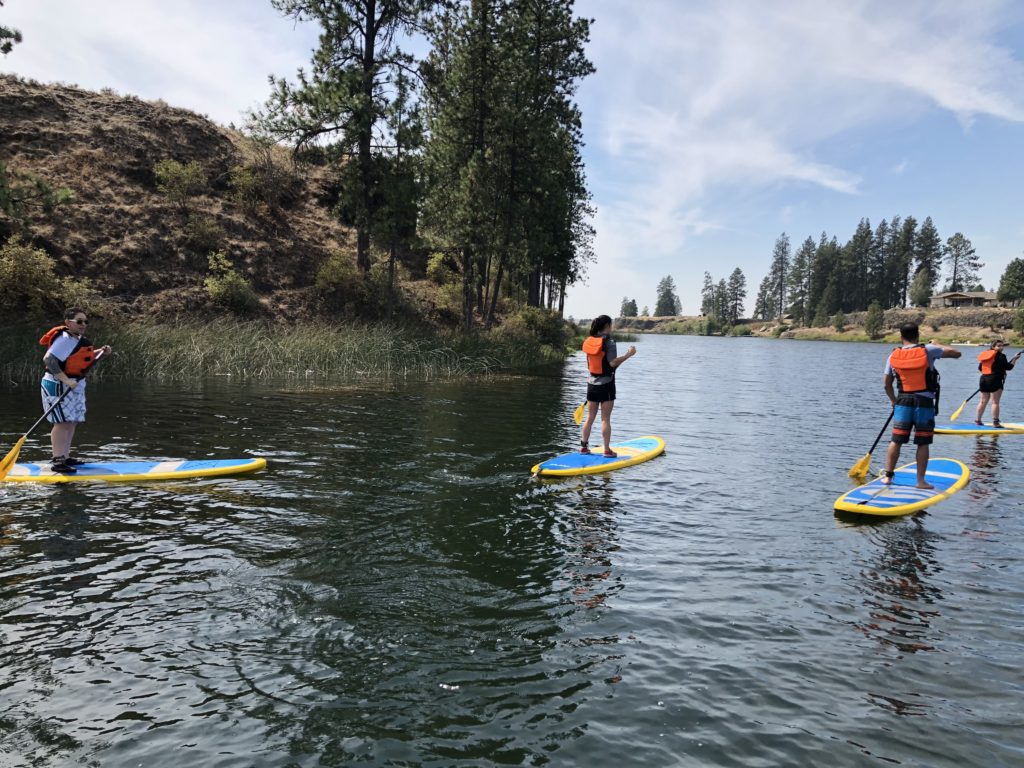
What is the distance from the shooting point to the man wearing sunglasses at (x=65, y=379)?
932 centimetres

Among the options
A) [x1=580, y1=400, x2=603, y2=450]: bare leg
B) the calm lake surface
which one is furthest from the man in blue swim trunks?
[x1=580, y1=400, x2=603, y2=450]: bare leg

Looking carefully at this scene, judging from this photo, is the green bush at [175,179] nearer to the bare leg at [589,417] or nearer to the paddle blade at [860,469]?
the bare leg at [589,417]

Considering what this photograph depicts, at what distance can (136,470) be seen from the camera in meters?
9.56

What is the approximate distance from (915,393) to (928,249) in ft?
505

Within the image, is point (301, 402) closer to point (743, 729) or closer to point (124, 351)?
point (124, 351)

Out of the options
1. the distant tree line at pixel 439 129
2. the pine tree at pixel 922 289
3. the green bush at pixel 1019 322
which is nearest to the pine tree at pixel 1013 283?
the pine tree at pixel 922 289

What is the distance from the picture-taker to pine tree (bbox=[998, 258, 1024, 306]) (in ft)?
363

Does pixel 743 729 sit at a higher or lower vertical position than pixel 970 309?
lower

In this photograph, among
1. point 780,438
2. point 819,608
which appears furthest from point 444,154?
point 819,608

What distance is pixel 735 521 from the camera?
27.2 feet

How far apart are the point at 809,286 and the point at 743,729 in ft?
518

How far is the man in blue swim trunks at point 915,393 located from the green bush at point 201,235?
30983 millimetres

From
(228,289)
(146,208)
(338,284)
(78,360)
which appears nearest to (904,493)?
(78,360)

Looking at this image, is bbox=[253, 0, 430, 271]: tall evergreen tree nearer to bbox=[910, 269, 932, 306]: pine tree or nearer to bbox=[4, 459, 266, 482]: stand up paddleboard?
bbox=[4, 459, 266, 482]: stand up paddleboard
